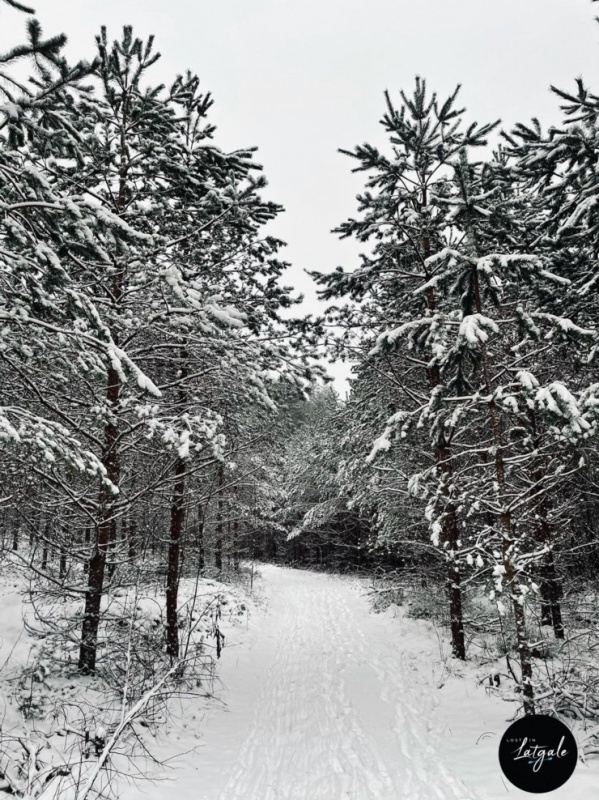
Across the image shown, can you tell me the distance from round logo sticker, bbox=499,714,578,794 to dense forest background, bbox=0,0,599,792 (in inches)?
69.1

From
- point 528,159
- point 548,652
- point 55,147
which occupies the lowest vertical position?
point 548,652

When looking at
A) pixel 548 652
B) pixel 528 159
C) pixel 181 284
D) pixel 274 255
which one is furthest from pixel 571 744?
pixel 274 255

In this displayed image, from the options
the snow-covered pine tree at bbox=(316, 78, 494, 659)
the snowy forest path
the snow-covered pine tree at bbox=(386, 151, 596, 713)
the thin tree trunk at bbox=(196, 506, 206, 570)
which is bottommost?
the snowy forest path

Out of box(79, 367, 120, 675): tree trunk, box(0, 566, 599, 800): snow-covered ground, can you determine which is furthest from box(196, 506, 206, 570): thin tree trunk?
box(79, 367, 120, 675): tree trunk

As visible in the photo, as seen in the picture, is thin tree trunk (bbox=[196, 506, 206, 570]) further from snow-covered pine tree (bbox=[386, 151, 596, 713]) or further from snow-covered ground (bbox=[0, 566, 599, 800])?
snow-covered pine tree (bbox=[386, 151, 596, 713])

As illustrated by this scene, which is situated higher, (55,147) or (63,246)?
(55,147)

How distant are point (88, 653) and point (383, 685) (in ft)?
19.2

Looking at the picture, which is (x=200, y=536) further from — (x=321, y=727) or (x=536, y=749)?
(x=536, y=749)

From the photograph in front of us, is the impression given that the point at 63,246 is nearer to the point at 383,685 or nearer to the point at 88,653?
the point at 88,653

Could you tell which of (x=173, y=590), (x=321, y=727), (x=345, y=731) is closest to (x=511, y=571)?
(x=345, y=731)

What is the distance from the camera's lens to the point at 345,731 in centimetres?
700

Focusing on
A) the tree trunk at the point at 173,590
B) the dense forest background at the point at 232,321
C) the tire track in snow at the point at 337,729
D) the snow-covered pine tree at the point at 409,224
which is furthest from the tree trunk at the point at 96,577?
the snow-covered pine tree at the point at 409,224

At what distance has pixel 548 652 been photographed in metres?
8.84

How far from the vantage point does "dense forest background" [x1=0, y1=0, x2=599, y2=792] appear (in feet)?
17.5
